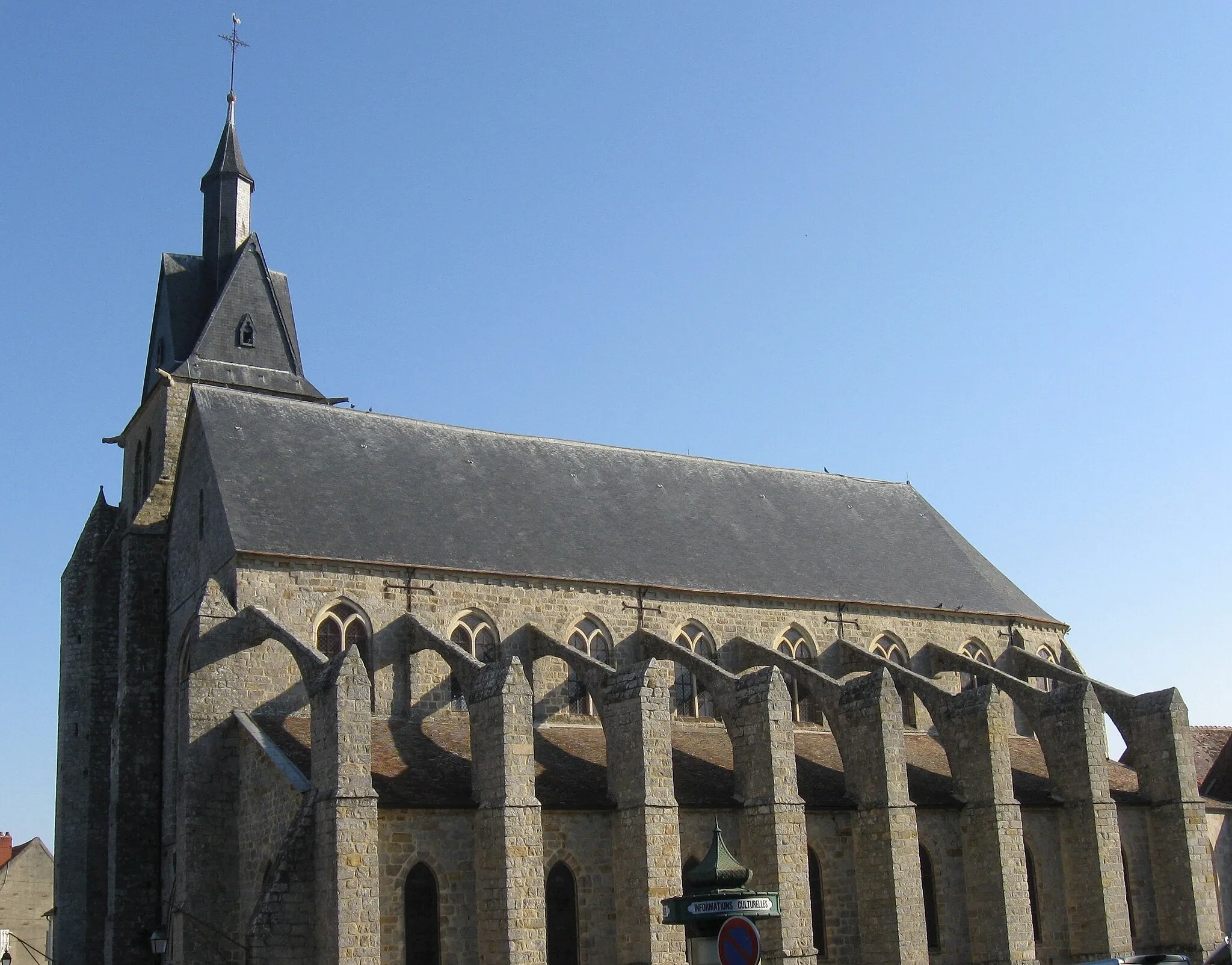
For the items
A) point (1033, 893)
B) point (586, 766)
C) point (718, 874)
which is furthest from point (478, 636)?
point (718, 874)

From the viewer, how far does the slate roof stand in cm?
2244

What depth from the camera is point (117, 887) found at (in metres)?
25.3

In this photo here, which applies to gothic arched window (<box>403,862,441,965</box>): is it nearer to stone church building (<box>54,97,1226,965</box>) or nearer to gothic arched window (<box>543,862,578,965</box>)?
stone church building (<box>54,97,1226,965</box>)

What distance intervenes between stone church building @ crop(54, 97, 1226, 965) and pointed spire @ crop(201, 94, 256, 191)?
10 cm

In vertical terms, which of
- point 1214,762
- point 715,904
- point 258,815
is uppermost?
point 1214,762

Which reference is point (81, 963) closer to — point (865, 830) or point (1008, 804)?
point (865, 830)

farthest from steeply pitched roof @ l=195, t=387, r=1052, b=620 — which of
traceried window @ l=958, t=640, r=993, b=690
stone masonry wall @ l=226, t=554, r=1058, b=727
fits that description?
traceried window @ l=958, t=640, r=993, b=690

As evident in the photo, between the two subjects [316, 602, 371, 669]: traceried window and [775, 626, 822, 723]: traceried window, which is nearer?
[316, 602, 371, 669]: traceried window

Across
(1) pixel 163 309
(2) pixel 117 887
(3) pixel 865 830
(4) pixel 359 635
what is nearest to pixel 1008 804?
(3) pixel 865 830

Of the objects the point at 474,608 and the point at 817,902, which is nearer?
the point at 817,902

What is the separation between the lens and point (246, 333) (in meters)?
33.1

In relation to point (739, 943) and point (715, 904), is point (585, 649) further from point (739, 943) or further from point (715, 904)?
point (739, 943)

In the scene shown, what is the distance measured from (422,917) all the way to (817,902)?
7.78m

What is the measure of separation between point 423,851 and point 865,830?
8.43 m
